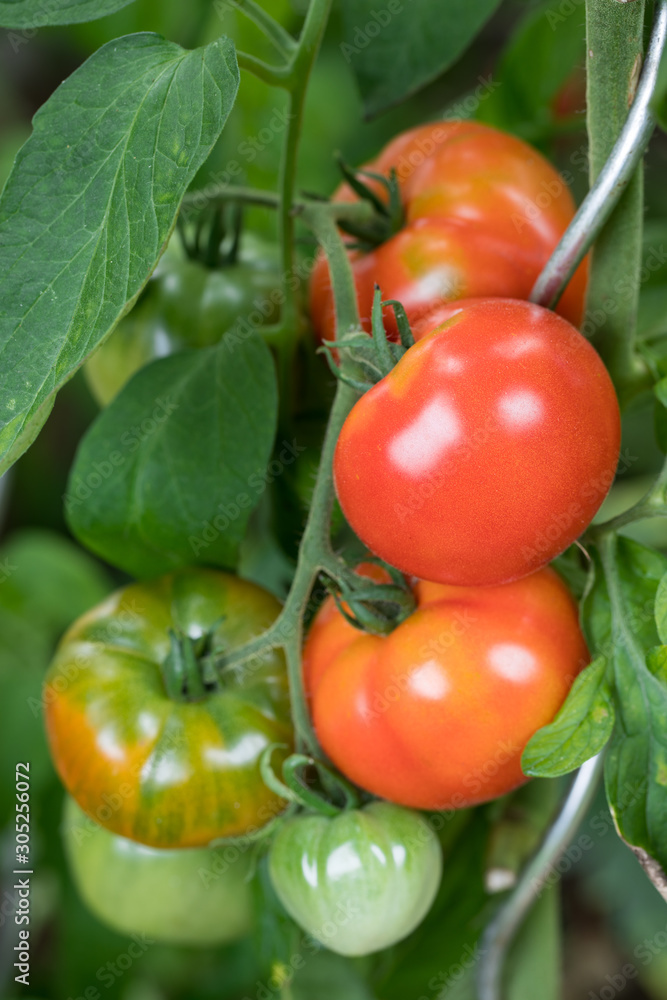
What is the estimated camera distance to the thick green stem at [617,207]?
0.95 ft

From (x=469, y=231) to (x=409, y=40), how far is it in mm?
143

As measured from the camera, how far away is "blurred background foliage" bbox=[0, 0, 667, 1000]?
0.52 m

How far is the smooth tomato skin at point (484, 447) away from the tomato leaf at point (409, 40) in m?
0.22

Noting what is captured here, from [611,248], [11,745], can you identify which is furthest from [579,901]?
[611,248]

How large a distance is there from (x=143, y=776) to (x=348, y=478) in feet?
0.57

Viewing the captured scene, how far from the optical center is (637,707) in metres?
0.33

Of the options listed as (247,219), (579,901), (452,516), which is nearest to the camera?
(452,516)

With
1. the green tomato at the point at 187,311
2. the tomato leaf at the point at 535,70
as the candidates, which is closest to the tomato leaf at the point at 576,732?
the green tomato at the point at 187,311

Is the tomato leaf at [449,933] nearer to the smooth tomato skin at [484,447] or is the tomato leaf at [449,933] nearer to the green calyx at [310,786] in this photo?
the green calyx at [310,786]

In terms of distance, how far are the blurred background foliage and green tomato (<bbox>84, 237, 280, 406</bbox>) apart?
5 cm

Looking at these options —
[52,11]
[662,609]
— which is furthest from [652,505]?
[52,11]

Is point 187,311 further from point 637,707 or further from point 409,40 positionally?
point 637,707

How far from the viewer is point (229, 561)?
44 centimetres

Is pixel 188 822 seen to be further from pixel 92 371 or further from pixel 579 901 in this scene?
pixel 579 901
